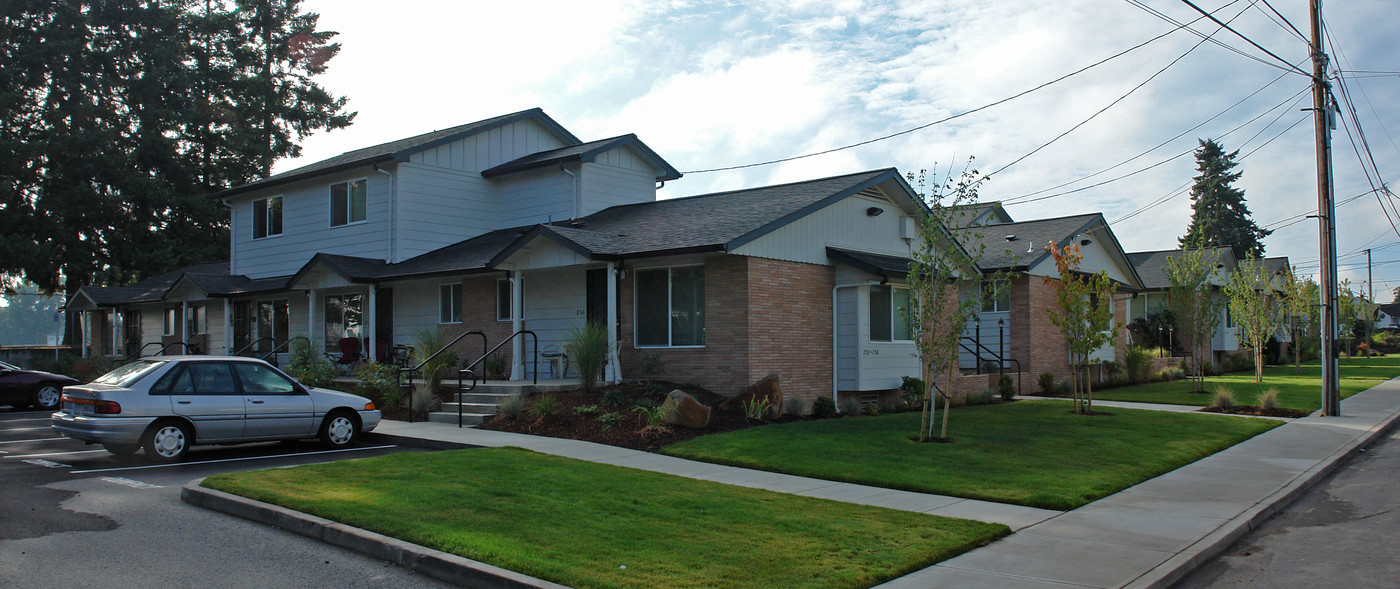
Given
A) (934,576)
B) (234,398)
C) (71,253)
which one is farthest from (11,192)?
(934,576)

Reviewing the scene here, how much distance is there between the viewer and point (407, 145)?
85.5 feet

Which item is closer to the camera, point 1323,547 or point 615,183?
point 1323,547

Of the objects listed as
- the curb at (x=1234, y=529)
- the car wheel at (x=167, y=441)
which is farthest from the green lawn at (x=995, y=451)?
the car wheel at (x=167, y=441)

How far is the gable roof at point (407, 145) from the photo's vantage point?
76.3 feet

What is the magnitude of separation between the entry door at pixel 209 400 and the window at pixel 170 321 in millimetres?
21711

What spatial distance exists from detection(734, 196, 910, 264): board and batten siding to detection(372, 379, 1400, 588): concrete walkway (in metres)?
6.00

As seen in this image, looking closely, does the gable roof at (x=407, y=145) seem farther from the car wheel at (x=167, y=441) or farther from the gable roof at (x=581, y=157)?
the car wheel at (x=167, y=441)

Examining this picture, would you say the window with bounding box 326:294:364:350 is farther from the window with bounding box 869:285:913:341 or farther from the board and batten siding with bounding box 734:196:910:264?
the window with bounding box 869:285:913:341

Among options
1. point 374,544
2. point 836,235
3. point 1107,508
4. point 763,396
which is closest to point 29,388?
point 763,396

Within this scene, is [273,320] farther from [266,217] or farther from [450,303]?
[450,303]

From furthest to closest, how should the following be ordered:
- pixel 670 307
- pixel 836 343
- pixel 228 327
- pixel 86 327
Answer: pixel 86 327
pixel 228 327
pixel 836 343
pixel 670 307

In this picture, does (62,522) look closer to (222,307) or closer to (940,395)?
(940,395)

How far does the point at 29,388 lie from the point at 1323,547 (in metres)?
24.0

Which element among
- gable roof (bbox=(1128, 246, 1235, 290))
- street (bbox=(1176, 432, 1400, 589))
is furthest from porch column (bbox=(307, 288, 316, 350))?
gable roof (bbox=(1128, 246, 1235, 290))
